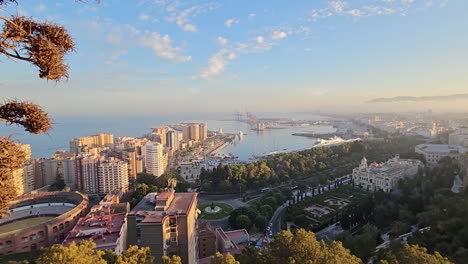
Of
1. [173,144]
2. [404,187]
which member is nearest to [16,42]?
[404,187]

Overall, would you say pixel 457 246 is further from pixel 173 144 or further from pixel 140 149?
pixel 173 144

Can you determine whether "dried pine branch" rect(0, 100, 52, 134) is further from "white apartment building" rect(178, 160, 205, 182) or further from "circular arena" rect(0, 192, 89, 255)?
A: "white apartment building" rect(178, 160, 205, 182)

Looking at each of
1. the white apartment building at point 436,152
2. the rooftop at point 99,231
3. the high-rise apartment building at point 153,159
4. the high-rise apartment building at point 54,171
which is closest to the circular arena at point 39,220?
the rooftop at point 99,231

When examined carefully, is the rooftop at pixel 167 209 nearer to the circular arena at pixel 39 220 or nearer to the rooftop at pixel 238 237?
the rooftop at pixel 238 237

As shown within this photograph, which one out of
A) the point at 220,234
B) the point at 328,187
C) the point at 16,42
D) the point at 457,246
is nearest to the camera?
the point at 16,42

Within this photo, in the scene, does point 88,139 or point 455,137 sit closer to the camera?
point 455,137

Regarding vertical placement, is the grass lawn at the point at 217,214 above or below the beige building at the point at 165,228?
below
